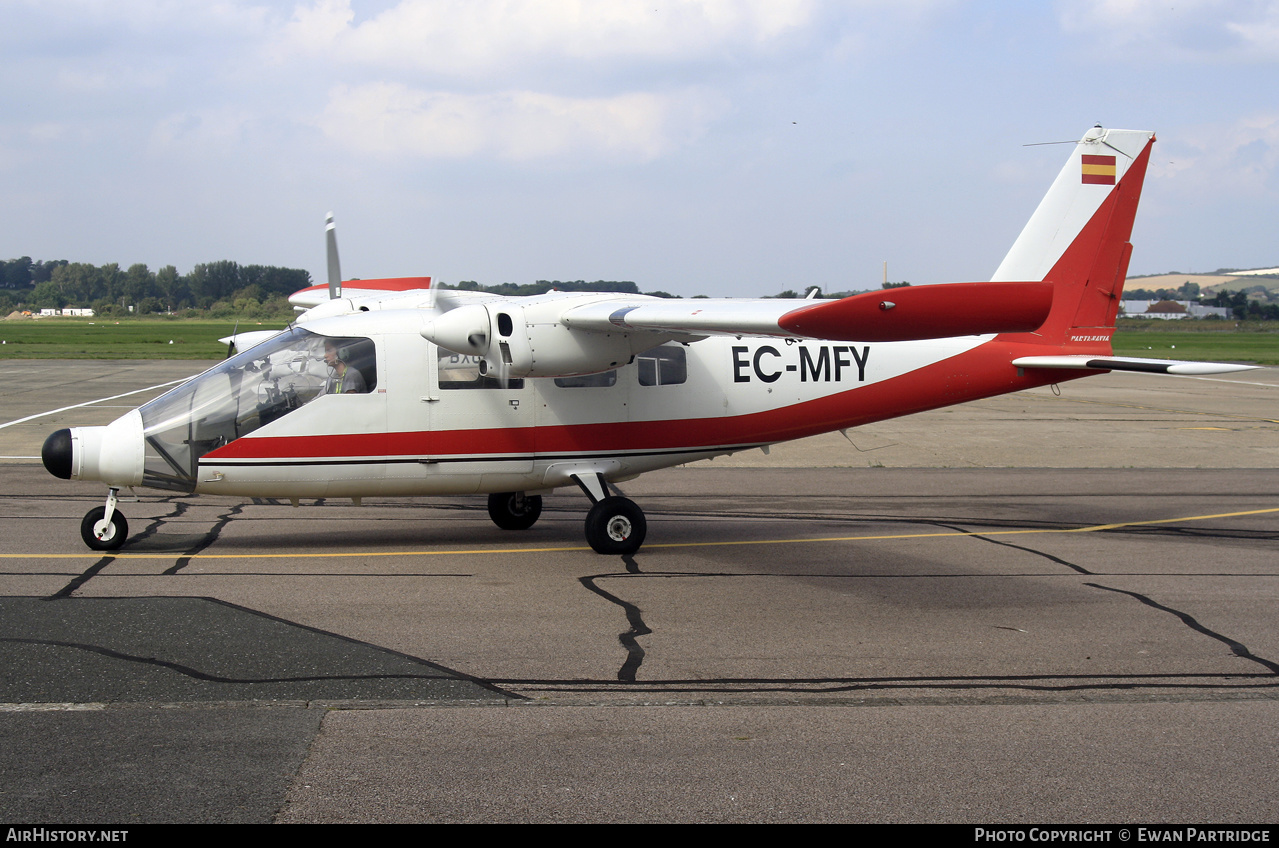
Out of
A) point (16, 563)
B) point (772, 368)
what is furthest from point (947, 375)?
point (16, 563)

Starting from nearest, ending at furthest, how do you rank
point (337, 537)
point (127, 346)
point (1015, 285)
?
point (1015, 285)
point (337, 537)
point (127, 346)

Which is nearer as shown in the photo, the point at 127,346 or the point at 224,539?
the point at 224,539

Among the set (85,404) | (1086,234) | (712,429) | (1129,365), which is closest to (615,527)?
(712,429)

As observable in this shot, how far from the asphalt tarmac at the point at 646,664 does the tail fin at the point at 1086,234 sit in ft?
8.66

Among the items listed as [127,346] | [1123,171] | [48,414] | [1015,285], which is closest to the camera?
[1015,285]

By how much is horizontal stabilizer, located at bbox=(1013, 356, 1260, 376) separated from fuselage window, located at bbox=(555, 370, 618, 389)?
5.16m

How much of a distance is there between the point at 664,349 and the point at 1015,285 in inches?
199

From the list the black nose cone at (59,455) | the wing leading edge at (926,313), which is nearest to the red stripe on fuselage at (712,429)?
the black nose cone at (59,455)

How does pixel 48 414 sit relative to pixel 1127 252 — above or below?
below

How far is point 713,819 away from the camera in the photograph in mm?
4777

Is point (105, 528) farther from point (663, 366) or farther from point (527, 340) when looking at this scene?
point (663, 366)

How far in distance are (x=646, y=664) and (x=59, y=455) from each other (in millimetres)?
6869

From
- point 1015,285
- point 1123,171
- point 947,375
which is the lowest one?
point 947,375

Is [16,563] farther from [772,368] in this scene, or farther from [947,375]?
[947,375]
